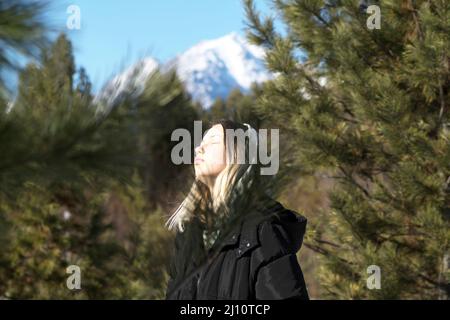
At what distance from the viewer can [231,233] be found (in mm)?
1395

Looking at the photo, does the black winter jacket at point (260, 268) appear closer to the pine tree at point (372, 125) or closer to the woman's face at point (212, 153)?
the woman's face at point (212, 153)

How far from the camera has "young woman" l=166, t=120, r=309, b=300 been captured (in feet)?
4.38

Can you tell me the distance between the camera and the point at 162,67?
1208 mm

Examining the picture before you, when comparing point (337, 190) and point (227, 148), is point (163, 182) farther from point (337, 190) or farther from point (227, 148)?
point (337, 190)

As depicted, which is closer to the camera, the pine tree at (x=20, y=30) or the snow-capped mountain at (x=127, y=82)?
the snow-capped mountain at (x=127, y=82)

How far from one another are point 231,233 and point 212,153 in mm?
565

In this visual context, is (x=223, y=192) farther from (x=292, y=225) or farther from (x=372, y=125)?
(x=372, y=125)

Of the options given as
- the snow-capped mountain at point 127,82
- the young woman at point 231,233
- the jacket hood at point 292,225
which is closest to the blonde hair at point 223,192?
the young woman at point 231,233

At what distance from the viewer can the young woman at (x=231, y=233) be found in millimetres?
1334

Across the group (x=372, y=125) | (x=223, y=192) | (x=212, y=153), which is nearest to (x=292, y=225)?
(x=212, y=153)

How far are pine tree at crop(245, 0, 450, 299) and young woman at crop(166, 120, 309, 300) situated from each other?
3.01 m

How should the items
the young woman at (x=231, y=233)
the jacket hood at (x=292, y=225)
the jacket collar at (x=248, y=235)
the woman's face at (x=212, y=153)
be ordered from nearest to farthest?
the young woman at (x=231, y=233), the jacket collar at (x=248, y=235), the woman's face at (x=212, y=153), the jacket hood at (x=292, y=225)

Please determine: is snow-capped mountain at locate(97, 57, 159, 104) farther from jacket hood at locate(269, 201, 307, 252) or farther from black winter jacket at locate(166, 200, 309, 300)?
jacket hood at locate(269, 201, 307, 252)

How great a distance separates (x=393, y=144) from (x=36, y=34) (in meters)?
3.93
